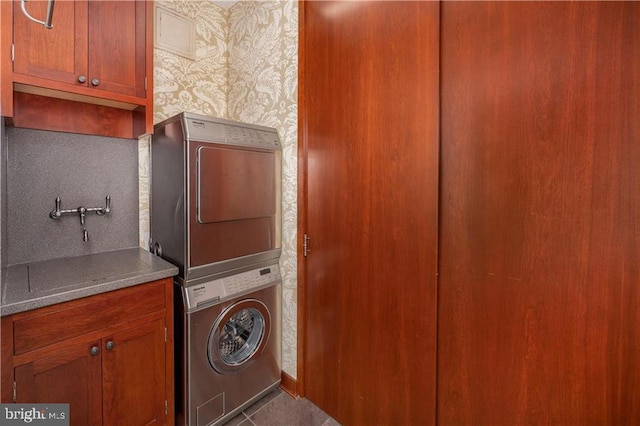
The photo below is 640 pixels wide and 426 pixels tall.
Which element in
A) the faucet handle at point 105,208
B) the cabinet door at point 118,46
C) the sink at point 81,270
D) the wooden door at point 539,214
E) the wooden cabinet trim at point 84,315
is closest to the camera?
the wooden door at point 539,214

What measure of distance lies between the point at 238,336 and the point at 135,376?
579 millimetres

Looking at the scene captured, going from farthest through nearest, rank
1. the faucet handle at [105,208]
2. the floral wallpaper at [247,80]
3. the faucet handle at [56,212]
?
the floral wallpaper at [247,80], the faucet handle at [105,208], the faucet handle at [56,212]

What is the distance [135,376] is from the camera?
1.35 metres

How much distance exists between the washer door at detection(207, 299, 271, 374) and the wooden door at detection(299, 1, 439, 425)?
0.28 m

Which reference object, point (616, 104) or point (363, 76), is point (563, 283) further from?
point (363, 76)

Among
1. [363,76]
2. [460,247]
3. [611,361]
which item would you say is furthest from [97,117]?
[611,361]

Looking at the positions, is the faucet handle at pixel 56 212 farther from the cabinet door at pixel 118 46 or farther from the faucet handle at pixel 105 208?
the cabinet door at pixel 118 46

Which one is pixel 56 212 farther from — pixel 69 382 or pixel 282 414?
pixel 282 414

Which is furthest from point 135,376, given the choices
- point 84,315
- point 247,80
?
point 247,80

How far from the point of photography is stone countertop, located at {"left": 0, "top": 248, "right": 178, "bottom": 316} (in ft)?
3.58

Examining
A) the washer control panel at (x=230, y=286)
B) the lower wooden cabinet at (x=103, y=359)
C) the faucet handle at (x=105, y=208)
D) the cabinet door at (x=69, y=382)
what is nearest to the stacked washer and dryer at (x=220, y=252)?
the washer control panel at (x=230, y=286)

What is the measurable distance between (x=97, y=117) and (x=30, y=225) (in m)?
0.68

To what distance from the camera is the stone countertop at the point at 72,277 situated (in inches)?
42.9

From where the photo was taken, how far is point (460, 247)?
3.95ft
